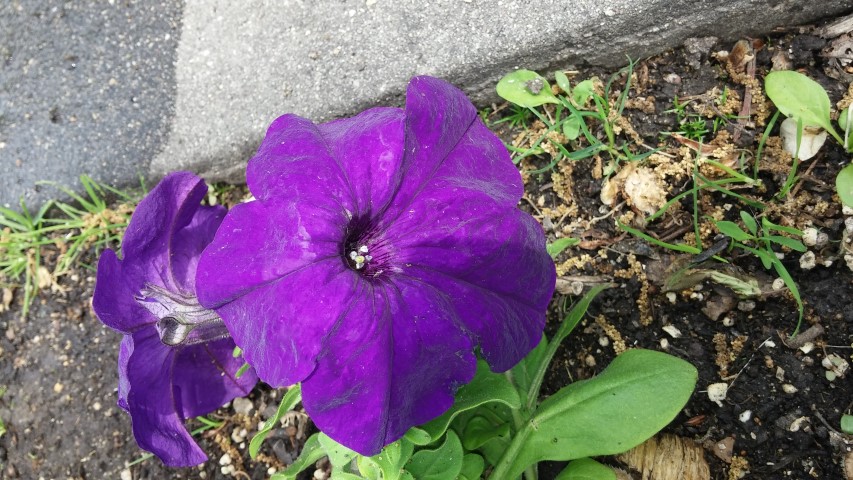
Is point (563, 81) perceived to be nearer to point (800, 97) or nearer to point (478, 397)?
point (800, 97)

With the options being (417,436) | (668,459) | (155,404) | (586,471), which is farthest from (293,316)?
(668,459)

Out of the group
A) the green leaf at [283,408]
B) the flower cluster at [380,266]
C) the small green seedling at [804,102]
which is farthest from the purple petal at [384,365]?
the small green seedling at [804,102]

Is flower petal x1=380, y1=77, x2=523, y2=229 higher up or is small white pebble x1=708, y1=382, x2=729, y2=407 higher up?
flower petal x1=380, y1=77, x2=523, y2=229

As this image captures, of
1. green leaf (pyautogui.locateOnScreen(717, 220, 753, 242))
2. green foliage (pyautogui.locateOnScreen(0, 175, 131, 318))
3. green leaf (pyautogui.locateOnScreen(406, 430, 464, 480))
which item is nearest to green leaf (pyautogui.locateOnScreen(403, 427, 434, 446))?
green leaf (pyautogui.locateOnScreen(406, 430, 464, 480))

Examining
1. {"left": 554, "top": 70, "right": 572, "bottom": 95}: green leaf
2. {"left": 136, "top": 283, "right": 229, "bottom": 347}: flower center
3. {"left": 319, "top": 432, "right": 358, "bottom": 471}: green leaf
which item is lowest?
{"left": 319, "top": 432, "right": 358, "bottom": 471}: green leaf

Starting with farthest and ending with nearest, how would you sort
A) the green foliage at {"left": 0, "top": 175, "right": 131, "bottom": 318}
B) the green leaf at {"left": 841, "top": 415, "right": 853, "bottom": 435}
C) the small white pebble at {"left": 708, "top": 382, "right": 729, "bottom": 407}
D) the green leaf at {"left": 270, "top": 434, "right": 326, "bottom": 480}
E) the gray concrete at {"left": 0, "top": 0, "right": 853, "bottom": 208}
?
the green foliage at {"left": 0, "top": 175, "right": 131, "bottom": 318}
the gray concrete at {"left": 0, "top": 0, "right": 853, "bottom": 208}
the small white pebble at {"left": 708, "top": 382, "right": 729, "bottom": 407}
the green leaf at {"left": 841, "top": 415, "right": 853, "bottom": 435}
the green leaf at {"left": 270, "top": 434, "right": 326, "bottom": 480}

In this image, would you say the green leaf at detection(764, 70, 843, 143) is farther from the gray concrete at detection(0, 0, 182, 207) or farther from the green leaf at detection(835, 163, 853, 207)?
the gray concrete at detection(0, 0, 182, 207)

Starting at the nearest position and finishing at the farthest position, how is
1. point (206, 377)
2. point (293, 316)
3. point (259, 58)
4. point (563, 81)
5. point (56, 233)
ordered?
point (293, 316) → point (206, 377) → point (563, 81) → point (259, 58) → point (56, 233)
